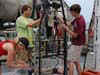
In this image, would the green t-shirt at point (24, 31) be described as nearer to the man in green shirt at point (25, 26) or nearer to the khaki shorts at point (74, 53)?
the man in green shirt at point (25, 26)

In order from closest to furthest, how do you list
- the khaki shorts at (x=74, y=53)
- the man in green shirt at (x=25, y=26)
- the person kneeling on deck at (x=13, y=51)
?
the person kneeling on deck at (x=13, y=51), the khaki shorts at (x=74, y=53), the man in green shirt at (x=25, y=26)

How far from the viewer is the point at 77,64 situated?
4.30 metres

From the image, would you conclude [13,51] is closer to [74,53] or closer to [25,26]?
[25,26]

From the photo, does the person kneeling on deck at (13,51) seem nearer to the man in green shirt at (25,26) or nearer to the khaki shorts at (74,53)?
the man in green shirt at (25,26)

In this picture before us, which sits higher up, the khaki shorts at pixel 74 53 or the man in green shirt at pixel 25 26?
the man in green shirt at pixel 25 26

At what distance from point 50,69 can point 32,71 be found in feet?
0.86

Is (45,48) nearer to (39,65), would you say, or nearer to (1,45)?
(39,65)

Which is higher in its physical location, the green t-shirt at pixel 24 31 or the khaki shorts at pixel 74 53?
the green t-shirt at pixel 24 31

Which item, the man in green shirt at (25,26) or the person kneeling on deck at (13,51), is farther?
the man in green shirt at (25,26)

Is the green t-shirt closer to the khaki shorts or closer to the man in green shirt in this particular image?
the man in green shirt

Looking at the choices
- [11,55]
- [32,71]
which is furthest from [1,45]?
[32,71]

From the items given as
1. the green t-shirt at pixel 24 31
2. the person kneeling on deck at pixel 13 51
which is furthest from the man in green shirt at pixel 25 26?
the person kneeling on deck at pixel 13 51

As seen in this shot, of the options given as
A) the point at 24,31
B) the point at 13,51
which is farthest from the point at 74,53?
the point at 13,51

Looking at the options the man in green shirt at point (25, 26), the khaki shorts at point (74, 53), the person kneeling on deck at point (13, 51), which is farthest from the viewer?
the man in green shirt at point (25, 26)
